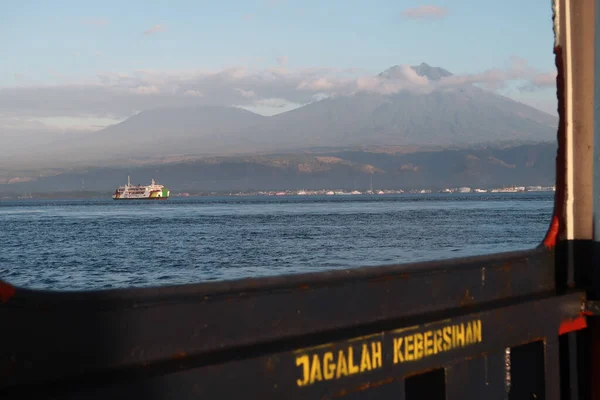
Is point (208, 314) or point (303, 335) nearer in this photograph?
point (208, 314)

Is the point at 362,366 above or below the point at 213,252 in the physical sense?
above

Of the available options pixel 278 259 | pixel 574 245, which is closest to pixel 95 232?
pixel 278 259

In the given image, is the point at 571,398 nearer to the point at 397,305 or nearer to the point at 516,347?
the point at 516,347

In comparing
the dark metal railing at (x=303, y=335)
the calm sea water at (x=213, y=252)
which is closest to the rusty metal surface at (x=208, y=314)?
the dark metal railing at (x=303, y=335)

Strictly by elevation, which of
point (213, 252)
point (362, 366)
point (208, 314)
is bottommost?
point (213, 252)

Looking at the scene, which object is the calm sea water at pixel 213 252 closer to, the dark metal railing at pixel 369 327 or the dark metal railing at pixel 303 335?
the dark metal railing at pixel 369 327

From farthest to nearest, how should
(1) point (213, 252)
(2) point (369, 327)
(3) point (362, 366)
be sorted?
(1) point (213, 252), (2) point (369, 327), (3) point (362, 366)

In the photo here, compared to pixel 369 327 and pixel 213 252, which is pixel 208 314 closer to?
pixel 369 327

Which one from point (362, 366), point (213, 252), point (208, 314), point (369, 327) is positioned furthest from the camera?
point (213, 252)

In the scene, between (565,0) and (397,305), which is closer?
(397,305)

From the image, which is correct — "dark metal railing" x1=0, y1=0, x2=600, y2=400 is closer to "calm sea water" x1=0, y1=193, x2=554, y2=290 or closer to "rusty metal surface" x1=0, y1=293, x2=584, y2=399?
"rusty metal surface" x1=0, y1=293, x2=584, y2=399

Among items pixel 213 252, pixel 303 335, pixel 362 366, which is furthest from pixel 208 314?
pixel 213 252

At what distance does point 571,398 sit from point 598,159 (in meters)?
0.94

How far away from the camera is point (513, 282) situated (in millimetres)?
2764
